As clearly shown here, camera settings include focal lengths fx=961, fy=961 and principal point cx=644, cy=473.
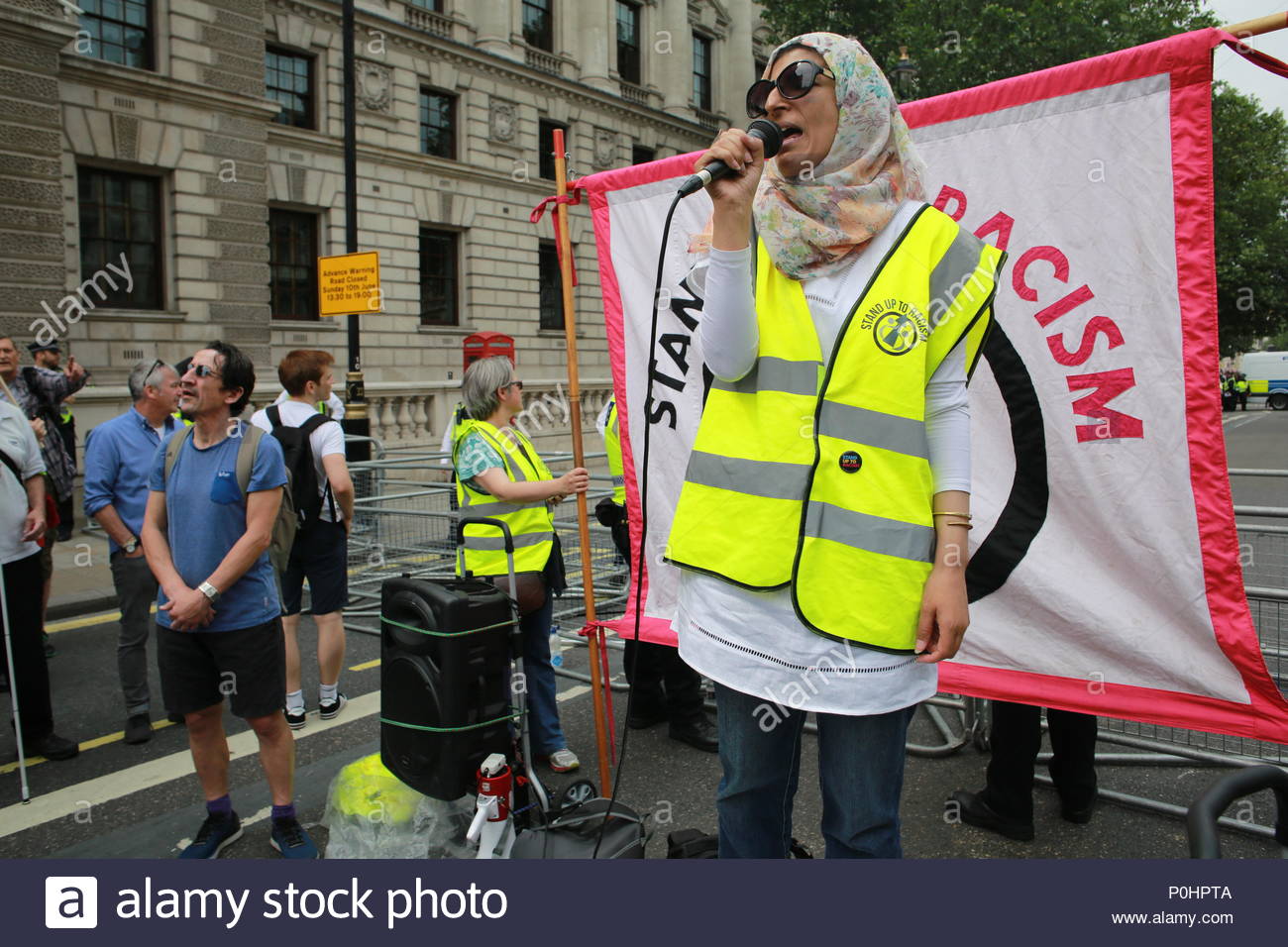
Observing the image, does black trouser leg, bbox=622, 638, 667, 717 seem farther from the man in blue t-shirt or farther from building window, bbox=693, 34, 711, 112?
building window, bbox=693, 34, 711, 112

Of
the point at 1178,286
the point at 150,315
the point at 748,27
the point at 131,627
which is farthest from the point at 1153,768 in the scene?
the point at 748,27

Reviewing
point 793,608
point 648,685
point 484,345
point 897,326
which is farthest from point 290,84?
point 793,608

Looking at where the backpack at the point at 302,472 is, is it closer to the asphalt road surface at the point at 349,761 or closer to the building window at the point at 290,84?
the asphalt road surface at the point at 349,761

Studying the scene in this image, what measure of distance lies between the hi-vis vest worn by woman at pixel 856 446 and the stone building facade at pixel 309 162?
1452 centimetres

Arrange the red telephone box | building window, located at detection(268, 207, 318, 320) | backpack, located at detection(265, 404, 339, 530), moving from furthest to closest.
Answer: the red telephone box
building window, located at detection(268, 207, 318, 320)
backpack, located at detection(265, 404, 339, 530)

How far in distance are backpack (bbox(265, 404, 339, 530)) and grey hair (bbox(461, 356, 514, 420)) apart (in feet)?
4.22

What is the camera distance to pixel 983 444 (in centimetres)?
333

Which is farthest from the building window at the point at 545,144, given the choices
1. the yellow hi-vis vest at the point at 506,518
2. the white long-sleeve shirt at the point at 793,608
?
the white long-sleeve shirt at the point at 793,608

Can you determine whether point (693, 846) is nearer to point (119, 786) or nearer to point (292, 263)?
point (119, 786)

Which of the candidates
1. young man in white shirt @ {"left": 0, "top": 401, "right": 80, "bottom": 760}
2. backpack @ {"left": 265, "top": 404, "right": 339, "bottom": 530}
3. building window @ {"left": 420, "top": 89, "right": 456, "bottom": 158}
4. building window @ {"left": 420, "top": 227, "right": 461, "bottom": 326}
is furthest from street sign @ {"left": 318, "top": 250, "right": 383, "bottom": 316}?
building window @ {"left": 420, "top": 89, "right": 456, "bottom": 158}

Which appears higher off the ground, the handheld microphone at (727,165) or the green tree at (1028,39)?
the green tree at (1028,39)

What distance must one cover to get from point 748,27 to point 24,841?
33702mm

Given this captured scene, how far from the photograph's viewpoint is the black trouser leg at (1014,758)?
3.47 metres

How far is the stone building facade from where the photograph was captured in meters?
14.6
